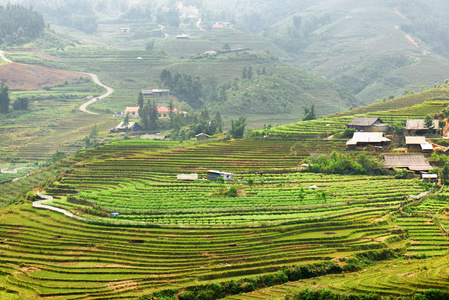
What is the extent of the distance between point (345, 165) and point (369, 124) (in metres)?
14.9

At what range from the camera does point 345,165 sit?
70.0 metres

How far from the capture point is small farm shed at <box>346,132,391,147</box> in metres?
76.6

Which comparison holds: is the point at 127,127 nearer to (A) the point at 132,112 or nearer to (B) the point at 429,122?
(A) the point at 132,112

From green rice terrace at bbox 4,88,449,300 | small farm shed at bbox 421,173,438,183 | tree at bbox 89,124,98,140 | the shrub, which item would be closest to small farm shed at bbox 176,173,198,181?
green rice terrace at bbox 4,88,449,300

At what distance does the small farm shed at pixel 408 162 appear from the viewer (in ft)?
221

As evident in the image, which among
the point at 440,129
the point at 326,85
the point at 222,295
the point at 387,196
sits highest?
the point at 326,85

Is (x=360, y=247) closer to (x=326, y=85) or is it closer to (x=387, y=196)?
(x=387, y=196)

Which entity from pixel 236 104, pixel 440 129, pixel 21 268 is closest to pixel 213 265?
pixel 21 268

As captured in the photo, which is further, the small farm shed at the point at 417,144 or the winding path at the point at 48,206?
the small farm shed at the point at 417,144

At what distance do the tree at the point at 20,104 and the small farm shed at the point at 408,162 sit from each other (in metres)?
82.4

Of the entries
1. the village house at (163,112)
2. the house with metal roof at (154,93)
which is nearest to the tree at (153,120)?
the village house at (163,112)

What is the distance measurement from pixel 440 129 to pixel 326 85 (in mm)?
72515

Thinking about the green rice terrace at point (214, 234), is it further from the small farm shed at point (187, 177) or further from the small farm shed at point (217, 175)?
the small farm shed at point (217, 175)

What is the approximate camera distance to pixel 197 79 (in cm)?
14462
